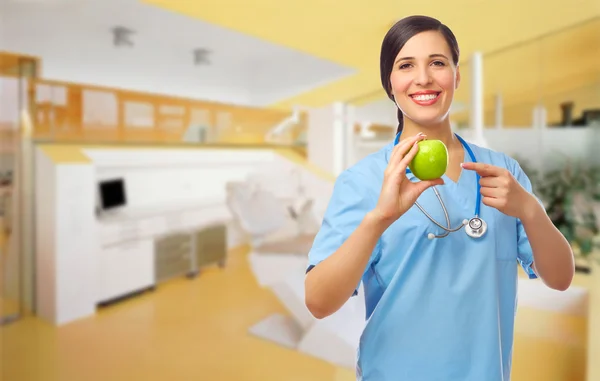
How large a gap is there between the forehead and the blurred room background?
15 cm

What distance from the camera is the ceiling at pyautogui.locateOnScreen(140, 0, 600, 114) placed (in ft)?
3.26

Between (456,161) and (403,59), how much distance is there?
0.59 feet

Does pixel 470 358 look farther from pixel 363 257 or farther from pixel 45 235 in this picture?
pixel 45 235

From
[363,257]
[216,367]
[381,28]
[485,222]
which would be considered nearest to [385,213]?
[363,257]

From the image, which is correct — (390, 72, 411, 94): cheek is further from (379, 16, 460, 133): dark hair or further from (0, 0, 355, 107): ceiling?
(0, 0, 355, 107): ceiling

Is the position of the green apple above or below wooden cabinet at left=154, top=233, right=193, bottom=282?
above

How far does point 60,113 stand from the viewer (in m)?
3.31

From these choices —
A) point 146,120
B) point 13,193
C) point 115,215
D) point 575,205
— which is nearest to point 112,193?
point 115,215

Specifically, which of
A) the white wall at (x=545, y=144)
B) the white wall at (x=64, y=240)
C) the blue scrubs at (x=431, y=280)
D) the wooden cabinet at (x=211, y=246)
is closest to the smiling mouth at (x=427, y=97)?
the blue scrubs at (x=431, y=280)

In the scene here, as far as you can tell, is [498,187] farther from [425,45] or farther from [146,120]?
[146,120]

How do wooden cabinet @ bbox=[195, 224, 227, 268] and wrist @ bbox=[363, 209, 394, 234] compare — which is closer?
wrist @ bbox=[363, 209, 394, 234]

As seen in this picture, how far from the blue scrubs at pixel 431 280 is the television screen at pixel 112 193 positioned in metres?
3.46

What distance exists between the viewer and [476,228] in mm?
651

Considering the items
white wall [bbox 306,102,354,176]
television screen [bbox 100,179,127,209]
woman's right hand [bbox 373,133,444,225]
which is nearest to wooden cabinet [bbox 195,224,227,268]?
television screen [bbox 100,179,127,209]
